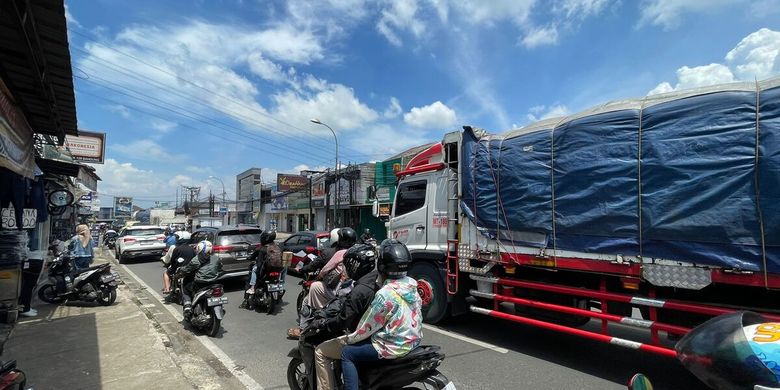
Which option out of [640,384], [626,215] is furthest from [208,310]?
[640,384]

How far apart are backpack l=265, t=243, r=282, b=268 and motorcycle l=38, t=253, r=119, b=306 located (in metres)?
3.29

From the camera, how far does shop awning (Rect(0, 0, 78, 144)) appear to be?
11.9ft

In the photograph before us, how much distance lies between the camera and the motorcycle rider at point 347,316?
3137 mm

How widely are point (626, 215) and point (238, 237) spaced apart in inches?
354

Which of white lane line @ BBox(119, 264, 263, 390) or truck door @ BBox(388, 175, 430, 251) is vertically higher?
truck door @ BBox(388, 175, 430, 251)

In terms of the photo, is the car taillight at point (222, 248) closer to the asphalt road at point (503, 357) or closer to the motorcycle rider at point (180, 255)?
the motorcycle rider at point (180, 255)

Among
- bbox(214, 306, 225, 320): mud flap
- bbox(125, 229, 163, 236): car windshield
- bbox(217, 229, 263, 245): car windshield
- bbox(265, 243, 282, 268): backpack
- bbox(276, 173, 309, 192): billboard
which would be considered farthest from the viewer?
bbox(276, 173, 309, 192): billboard

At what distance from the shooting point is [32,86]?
5.59m

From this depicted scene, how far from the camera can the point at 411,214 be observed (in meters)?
7.52

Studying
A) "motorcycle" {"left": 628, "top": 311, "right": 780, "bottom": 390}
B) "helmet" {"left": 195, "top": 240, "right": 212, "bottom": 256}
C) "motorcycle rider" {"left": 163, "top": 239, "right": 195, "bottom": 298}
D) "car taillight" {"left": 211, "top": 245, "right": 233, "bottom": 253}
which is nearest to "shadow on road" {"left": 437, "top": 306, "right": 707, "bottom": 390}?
"motorcycle" {"left": 628, "top": 311, "right": 780, "bottom": 390}

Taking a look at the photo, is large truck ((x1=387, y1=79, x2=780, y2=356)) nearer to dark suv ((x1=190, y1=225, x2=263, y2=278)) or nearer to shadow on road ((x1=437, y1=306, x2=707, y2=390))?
shadow on road ((x1=437, y1=306, x2=707, y2=390))

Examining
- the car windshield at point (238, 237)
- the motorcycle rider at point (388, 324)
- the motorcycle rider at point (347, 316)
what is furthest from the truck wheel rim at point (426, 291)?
the car windshield at point (238, 237)

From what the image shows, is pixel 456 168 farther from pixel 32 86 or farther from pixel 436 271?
pixel 32 86

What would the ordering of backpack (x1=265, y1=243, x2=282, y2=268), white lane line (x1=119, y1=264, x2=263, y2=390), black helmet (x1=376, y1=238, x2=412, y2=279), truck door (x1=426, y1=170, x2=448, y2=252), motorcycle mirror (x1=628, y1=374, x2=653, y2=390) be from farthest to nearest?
backpack (x1=265, y1=243, x2=282, y2=268)
truck door (x1=426, y1=170, x2=448, y2=252)
white lane line (x1=119, y1=264, x2=263, y2=390)
black helmet (x1=376, y1=238, x2=412, y2=279)
motorcycle mirror (x1=628, y1=374, x2=653, y2=390)
